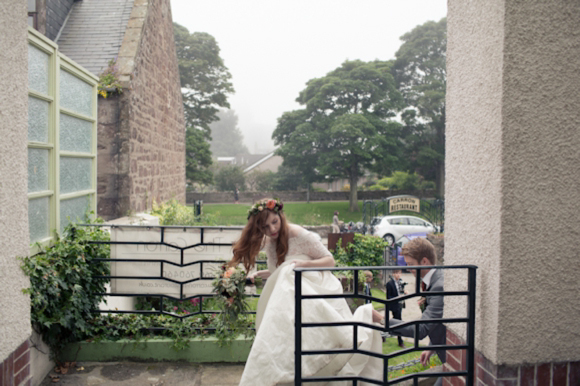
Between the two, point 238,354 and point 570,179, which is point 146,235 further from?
point 570,179

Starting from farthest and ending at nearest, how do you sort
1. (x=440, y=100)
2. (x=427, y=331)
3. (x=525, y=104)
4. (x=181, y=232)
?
1. (x=440, y=100)
2. (x=181, y=232)
3. (x=427, y=331)
4. (x=525, y=104)

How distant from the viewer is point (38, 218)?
4.09m

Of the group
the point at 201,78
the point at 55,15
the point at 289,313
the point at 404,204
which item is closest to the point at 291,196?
the point at 201,78

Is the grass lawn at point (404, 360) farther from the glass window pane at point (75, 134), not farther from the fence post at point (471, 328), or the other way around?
the glass window pane at point (75, 134)

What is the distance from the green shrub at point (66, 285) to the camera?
3697 mm

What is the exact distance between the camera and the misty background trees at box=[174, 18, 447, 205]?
33.9 meters

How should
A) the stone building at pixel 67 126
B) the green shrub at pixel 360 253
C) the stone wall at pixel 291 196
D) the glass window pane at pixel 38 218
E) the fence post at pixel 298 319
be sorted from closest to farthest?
the fence post at pixel 298 319 → the stone building at pixel 67 126 → the glass window pane at pixel 38 218 → the green shrub at pixel 360 253 → the stone wall at pixel 291 196

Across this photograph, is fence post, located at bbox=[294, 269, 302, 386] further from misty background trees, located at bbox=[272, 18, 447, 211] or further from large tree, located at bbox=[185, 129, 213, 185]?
misty background trees, located at bbox=[272, 18, 447, 211]

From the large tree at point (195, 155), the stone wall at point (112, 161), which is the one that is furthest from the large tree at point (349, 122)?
the stone wall at point (112, 161)

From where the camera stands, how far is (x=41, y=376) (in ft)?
13.1

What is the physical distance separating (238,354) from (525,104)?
3448mm

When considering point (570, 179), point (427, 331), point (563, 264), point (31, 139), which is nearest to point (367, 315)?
point (427, 331)

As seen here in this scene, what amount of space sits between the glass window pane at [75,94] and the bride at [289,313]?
265cm

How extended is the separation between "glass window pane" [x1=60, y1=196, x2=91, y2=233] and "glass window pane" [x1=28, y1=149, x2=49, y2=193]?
1.36ft
